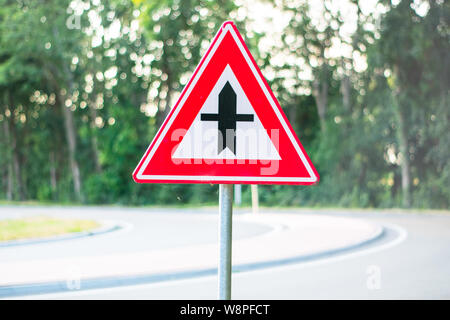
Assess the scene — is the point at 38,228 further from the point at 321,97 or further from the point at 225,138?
the point at 321,97

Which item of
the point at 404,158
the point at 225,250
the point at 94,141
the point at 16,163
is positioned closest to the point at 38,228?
the point at 225,250

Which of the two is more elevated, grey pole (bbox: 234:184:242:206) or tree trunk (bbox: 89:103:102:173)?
tree trunk (bbox: 89:103:102:173)

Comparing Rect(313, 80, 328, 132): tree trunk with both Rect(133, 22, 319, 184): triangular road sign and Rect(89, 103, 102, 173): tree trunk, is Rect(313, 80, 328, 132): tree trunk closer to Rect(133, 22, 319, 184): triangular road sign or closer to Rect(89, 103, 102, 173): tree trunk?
Rect(89, 103, 102, 173): tree trunk

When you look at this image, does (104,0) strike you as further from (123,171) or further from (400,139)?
(400,139)

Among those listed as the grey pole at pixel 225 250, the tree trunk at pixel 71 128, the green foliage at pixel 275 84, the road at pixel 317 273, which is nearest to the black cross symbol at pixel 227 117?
the grey pole at pixel 225 250

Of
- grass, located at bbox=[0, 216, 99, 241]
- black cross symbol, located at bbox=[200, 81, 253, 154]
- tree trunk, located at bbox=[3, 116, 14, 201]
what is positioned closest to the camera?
black cross symbol, located at bbox=[200, 81, 253, 154]

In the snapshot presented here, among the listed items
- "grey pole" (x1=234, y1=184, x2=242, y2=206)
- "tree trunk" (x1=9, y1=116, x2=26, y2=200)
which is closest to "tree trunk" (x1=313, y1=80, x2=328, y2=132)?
"grey pole" (x1=234, y1=184, x2=242, y2=206)

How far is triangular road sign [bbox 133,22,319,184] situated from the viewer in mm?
3324

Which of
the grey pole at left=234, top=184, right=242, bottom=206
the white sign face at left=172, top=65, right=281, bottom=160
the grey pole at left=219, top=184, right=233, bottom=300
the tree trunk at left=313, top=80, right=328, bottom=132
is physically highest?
the tree trunk at left=313, top=80, right=328, bottom=132

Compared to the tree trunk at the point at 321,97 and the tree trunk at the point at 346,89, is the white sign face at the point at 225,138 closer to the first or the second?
the tree trunk at the point at 346,89

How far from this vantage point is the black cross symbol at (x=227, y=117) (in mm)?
3285

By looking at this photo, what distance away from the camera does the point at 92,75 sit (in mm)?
39656

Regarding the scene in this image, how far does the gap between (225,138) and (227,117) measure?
4.3 inches
